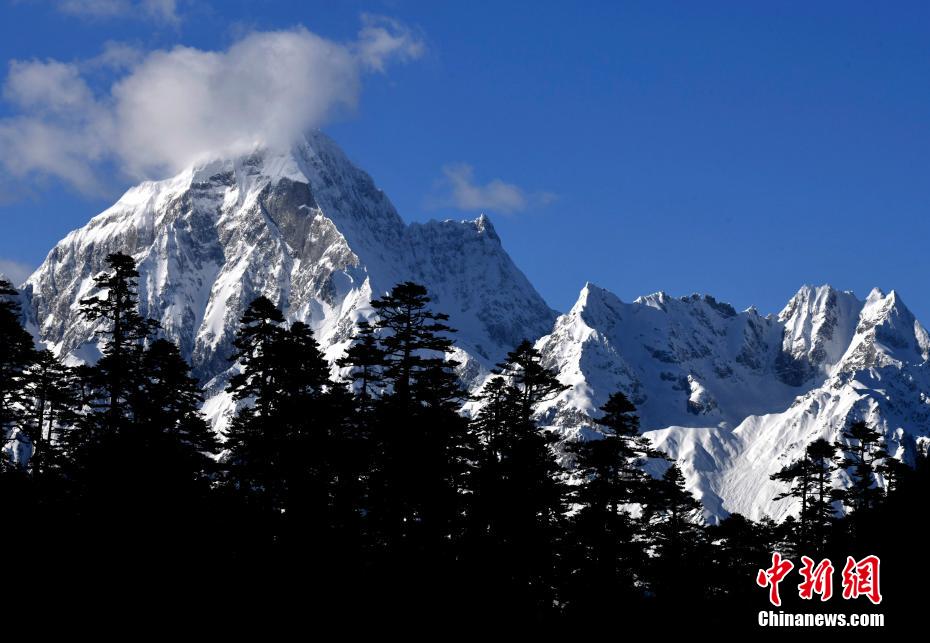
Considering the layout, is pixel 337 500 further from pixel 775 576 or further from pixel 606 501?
pixel 775 576

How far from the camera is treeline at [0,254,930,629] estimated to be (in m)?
40.4

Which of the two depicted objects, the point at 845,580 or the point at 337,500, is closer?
the point at 845,580

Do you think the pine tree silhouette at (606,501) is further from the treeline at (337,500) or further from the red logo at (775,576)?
the red logo at (775,576)

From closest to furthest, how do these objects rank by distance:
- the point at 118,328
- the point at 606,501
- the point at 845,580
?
the point at 845,580, the point at 118,328, the point at 606,501

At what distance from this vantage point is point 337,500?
52.8 meters

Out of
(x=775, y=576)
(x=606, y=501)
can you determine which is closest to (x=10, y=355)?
(x=606, y=501)

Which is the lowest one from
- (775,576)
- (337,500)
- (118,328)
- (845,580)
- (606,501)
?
(845,580)

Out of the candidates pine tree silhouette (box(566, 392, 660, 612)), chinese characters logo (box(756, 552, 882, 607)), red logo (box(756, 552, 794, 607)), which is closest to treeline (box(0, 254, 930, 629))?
pine tree silhouette (box(566, 392, 660, 612))

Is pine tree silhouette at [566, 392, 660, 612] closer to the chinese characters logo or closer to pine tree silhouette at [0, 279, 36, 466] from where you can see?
the chinese characters logo

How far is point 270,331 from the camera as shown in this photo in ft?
179

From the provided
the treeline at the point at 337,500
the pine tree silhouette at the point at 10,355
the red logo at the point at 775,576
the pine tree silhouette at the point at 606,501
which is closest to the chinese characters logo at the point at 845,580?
the red logo at the point at 775,576

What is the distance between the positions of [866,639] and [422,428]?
2129cm

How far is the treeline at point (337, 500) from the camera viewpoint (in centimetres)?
4038

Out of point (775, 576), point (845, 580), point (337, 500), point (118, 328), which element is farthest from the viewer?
point (337, 500)
